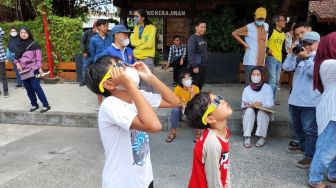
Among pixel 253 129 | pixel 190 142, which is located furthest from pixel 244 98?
pixel 190 142

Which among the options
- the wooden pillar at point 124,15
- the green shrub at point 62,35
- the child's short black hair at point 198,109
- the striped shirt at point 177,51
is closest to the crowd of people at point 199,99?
the child's short black hair at point 198,109

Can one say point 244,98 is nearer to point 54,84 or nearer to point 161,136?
point 161,136

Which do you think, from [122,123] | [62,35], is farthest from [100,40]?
[122,123]

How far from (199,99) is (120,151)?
66 cm

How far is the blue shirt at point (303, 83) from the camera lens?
13.9ft

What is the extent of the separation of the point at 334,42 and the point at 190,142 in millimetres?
2606

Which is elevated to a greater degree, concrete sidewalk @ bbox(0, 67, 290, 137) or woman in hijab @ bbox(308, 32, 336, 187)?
woman in hijab @ bbox(308, 32, 336, 187)

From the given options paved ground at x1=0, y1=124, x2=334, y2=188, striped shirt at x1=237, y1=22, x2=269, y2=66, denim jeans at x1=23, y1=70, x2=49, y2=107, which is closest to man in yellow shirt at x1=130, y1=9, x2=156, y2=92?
paved ground at x1=0, y1=124, x2=334, y2=188

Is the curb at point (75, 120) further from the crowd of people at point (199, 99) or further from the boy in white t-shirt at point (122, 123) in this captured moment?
the boy in white t-shirt at point (122, 123)

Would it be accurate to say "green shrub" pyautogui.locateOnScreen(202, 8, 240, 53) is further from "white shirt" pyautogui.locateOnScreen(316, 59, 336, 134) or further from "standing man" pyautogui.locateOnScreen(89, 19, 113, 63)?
"white shirt" pyautogui.locateOnScreen(316, 59, 336, 134)

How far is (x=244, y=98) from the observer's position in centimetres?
520

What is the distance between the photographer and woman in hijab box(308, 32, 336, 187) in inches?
135

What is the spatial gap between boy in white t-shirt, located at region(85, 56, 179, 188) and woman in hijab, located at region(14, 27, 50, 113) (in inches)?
189

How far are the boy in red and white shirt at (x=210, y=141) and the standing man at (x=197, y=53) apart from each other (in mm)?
3368
